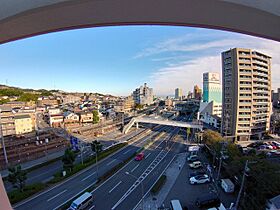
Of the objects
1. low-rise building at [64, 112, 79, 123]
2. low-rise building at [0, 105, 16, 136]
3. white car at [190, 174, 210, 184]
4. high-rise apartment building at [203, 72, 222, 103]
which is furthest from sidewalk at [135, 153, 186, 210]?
low-rise building at [64, 112, 79, 123]

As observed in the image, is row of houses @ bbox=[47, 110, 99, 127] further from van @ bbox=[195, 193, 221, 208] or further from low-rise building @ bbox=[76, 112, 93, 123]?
van @ bbox=[195, 193, 221, 208]

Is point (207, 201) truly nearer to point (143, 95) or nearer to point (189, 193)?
point (189, 193)

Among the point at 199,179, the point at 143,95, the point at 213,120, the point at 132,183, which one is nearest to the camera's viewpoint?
the point at 132,183

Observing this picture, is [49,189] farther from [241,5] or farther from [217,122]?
[217,122]

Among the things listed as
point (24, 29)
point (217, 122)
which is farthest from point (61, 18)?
point (217, 122)

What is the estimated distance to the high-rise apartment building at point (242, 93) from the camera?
11.7 m

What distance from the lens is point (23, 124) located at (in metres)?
12.5

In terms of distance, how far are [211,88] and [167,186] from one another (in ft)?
50.2

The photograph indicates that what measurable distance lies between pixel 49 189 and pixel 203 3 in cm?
758

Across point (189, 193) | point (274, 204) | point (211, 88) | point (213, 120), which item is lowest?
point (189, 193)

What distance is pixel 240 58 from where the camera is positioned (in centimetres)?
1166

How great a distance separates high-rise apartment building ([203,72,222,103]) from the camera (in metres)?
18.4

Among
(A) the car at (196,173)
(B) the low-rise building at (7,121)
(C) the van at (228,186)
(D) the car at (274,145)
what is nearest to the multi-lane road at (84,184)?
(A) the car at (196,173)

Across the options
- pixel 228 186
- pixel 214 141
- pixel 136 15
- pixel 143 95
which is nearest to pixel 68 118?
pixel 214 141
